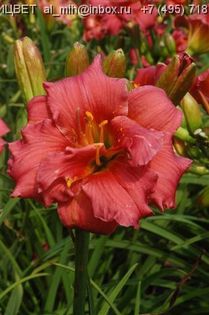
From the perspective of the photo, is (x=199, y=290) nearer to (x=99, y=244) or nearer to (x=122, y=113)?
(x=99, y=244)

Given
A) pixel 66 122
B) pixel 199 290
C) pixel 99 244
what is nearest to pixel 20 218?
pixel 99 244

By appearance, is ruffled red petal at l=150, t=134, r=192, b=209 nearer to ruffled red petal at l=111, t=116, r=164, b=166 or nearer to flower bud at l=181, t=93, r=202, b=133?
ruffled red petal at l=111, t=116, r=164, b=166

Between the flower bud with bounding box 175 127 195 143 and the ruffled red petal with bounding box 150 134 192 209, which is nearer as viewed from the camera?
the ruffled red petal with bounding box 150 134 192 209

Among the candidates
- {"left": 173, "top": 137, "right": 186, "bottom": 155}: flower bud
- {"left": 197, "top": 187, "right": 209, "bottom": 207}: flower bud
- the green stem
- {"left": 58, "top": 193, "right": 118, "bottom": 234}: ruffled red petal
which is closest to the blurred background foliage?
{"left": 197, "top": 187, "right": 209, "bottom": 207}: flower bud

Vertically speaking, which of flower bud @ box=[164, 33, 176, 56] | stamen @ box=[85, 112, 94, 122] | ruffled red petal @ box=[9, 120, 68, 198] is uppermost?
stamen @ box=[85, 112, 94, 122]

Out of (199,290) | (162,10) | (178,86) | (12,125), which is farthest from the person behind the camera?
(12,125)

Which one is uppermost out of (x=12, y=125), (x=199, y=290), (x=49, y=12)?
(x=49, y=12)

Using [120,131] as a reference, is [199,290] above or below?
below

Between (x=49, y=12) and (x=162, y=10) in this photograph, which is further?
(x=49, y=12)
